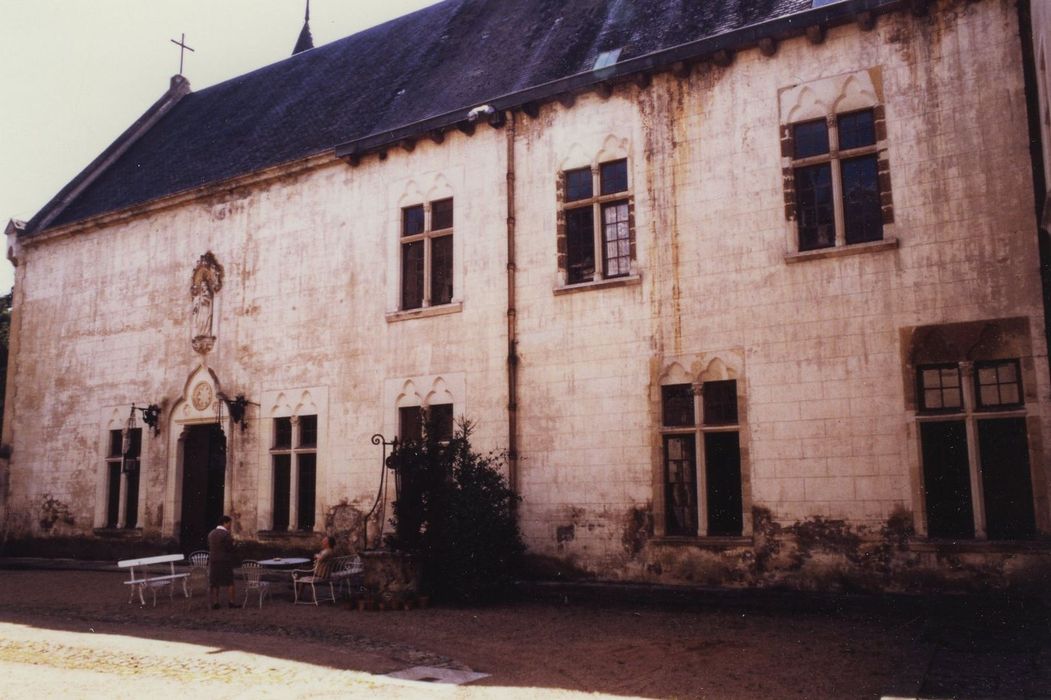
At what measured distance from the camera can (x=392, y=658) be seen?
319 inches

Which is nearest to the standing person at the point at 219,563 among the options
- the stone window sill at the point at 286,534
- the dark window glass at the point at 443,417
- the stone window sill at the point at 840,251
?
the stone window sill at the point at 286,534

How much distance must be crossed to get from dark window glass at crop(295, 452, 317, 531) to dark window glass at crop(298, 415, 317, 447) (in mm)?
224

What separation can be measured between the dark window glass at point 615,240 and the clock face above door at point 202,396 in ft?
29.2

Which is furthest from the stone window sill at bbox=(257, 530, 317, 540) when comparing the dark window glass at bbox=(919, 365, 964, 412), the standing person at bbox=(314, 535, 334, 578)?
the dark window glass at bbox=(919, 365, 964, 412)

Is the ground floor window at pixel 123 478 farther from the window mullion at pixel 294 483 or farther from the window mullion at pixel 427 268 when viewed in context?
the window mullion at pixel 427 268

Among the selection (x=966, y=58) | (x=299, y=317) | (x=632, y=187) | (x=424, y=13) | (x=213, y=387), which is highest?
(x=424, y=13)

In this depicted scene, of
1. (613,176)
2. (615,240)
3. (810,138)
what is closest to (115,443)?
(615,240)

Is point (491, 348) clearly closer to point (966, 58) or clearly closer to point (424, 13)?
point (966, 58)

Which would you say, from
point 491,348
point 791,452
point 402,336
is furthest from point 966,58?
point 402,336

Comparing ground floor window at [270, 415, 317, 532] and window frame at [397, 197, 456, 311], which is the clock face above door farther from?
window frame at [397, 197, 456, 311]

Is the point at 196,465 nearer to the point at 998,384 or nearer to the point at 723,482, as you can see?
the point at 723,482

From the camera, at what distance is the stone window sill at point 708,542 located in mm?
10959

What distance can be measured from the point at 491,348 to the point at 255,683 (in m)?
7.27

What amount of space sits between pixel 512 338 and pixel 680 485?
3.46 meters
